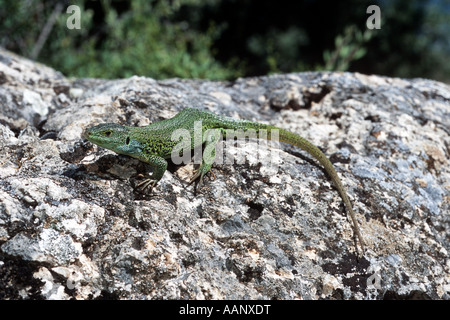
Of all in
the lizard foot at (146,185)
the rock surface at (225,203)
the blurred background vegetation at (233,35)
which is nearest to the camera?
the rock surface at (225,203)

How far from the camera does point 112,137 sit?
2879 mm

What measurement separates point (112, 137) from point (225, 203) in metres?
0.96

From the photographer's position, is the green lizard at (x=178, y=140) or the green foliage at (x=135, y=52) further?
the green foliage at (x=135, y=52)

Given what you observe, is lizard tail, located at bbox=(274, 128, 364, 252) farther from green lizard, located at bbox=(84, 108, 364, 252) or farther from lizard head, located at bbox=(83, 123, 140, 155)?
lizard head, located at bbox=(83, 123, 140, 155)

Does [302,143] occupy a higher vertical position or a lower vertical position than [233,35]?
lower

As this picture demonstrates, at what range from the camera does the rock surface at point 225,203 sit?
234cm

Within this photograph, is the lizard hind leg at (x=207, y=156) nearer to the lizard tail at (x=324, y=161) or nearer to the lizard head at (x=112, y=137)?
the lizard head at (x=112, y=137)

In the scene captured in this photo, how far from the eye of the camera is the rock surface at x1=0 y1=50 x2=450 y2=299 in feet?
7.67

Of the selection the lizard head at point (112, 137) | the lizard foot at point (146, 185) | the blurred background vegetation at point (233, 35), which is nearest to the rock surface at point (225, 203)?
the lizard foot at point (146, 185)

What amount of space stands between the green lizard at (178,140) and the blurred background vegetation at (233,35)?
2861 mm

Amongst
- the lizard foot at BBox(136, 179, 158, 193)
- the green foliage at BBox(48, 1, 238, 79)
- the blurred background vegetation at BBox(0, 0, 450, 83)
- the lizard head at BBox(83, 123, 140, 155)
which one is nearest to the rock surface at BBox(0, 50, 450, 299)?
the lizard foot at BBox(136, 179, 158, 193)

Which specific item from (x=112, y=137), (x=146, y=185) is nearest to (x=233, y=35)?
(x=112, y=137)

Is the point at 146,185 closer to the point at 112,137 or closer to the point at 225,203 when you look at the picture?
the point at 112,137
